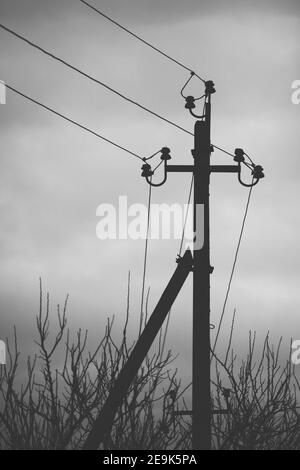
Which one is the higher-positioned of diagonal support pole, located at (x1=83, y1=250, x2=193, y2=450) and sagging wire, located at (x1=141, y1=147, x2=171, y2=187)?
sagging wire, located at (x1=141, y1=147, x2=171, y2=187)

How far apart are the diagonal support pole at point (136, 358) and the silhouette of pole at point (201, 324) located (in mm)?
201

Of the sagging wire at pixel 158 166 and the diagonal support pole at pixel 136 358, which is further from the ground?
the sagging wire at pixel 158 166

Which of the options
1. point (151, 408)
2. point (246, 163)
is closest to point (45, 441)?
point (151, 408)

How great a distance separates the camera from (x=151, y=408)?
1370cm

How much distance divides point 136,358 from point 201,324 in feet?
2.98

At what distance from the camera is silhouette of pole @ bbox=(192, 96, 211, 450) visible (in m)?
8.10

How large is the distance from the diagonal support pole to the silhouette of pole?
0.20 m

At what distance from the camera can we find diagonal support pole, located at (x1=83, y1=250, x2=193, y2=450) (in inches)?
326

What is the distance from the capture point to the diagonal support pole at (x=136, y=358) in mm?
8289

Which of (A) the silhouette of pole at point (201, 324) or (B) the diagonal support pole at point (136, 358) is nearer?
(A) the silhouette of pole at point (201, 324)

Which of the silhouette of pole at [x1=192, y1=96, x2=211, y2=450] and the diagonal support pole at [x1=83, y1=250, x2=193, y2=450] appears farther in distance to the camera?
the diagonal support pole at [x1=83, y1=250, x2=193, y2=450]

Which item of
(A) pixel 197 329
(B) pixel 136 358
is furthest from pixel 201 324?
(B) pixel 136 358
